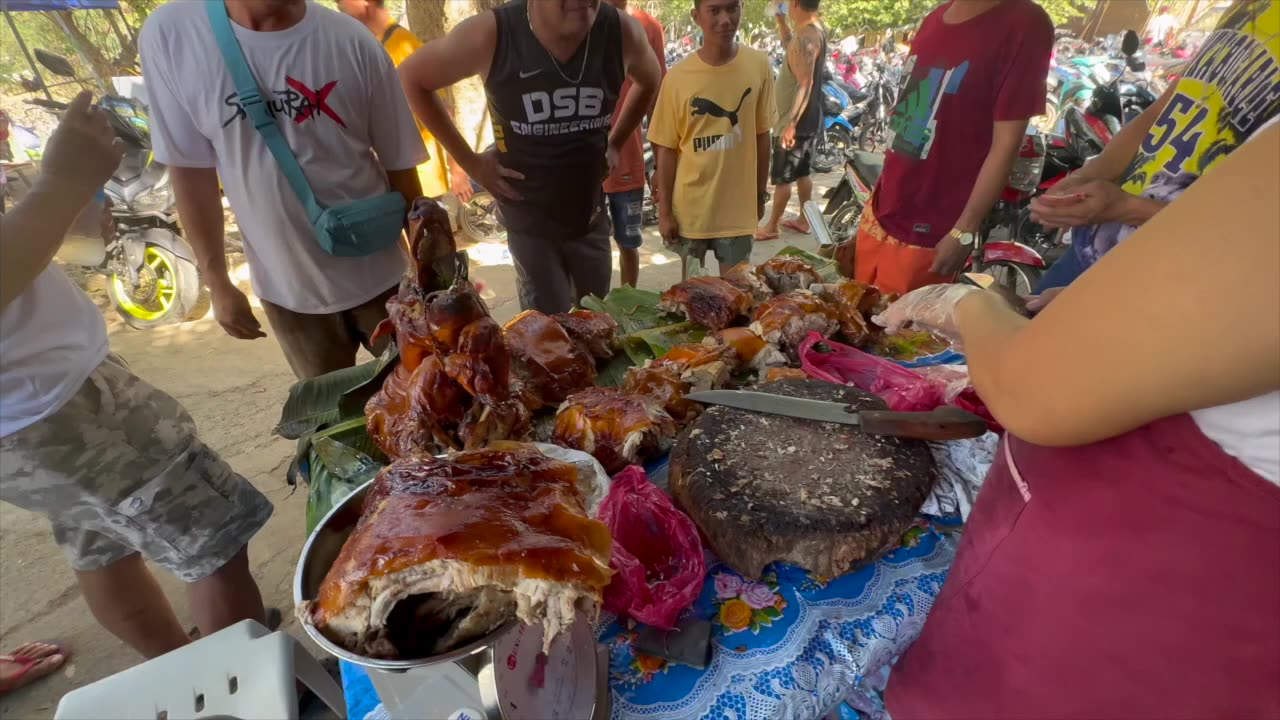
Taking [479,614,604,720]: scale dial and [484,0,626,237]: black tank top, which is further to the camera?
[484,0,626,237]: black tank top

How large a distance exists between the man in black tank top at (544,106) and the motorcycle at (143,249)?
13.0 feet

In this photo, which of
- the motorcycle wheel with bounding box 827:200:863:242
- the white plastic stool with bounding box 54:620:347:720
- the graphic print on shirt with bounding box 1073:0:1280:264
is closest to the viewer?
the white plastic stool with bounding box 54:620:347:720

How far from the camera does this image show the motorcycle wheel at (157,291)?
5.33 m

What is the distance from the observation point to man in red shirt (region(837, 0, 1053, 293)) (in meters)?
2.57

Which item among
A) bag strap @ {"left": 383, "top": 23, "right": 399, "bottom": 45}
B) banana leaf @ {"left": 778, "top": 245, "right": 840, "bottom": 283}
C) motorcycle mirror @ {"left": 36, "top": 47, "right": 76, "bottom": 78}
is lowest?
banana leaf @ {"left": 778, "top": 245, "right": 840, "bottom": 283}

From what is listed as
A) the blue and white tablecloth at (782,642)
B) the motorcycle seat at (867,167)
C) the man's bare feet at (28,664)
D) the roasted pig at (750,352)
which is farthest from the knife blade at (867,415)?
the motorcycle seat at (867,167)

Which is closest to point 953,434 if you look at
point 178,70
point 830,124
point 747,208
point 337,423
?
point 337,423

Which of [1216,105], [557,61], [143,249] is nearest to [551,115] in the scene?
[557,61]

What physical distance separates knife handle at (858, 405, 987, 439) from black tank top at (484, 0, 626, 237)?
2.37m

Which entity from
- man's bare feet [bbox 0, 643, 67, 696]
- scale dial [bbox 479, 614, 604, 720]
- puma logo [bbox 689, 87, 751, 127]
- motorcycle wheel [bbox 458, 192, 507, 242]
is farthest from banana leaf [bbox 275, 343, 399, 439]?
motorcycle wheel [bbox 458, 192, 507, 242]

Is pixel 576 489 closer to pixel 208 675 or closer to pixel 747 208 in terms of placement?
pixel 208 675

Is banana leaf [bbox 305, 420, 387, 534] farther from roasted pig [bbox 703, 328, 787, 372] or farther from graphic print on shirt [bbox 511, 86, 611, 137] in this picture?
graphic print on shirt [bbox 511, 86, 611, 137]

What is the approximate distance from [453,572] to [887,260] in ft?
9.80

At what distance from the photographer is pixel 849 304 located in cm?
238
